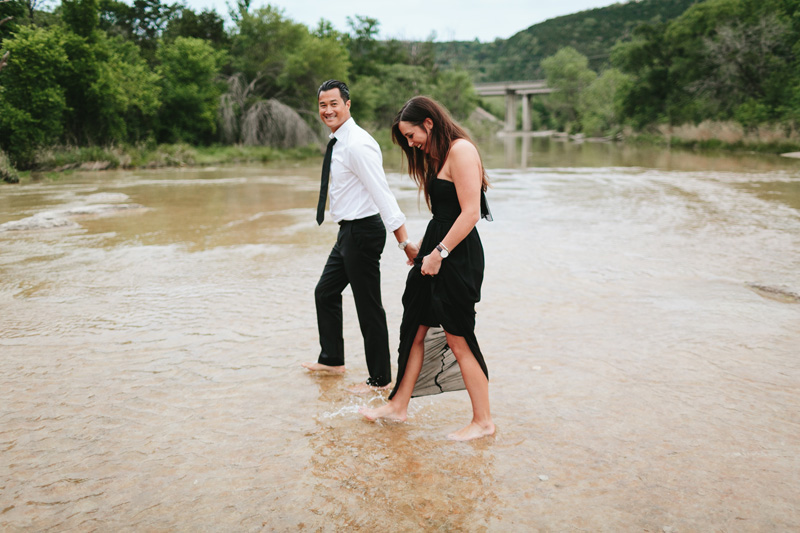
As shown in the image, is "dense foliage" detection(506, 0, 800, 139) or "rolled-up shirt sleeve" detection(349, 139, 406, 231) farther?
"dense foliage" detection(506, 0, 800, 139)

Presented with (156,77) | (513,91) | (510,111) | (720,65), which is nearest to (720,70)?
(720,65)

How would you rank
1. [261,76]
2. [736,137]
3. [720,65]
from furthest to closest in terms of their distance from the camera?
[720,65], [261,76], [736,137]

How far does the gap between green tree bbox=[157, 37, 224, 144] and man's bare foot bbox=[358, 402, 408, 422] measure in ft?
94.9

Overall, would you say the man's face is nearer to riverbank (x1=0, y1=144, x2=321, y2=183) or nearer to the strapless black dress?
the strapless black dress

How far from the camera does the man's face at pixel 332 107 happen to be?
400cm

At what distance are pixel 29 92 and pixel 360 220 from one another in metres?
21.9

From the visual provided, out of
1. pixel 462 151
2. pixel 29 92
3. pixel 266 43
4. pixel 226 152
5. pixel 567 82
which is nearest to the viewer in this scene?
pixel 462 151

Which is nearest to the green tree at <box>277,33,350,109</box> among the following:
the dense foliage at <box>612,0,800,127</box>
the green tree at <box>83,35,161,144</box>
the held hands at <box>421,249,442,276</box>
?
the green tree at <box>83,35,161,144</box>

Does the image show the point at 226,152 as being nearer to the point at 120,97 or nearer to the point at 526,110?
the point at 120,97

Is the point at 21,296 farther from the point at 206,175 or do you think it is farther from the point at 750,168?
the point at 750,168

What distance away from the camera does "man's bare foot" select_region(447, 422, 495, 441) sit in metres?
3.42

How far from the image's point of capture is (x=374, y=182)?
3.89 meters

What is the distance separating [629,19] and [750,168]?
165 metres

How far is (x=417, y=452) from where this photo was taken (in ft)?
10.9
